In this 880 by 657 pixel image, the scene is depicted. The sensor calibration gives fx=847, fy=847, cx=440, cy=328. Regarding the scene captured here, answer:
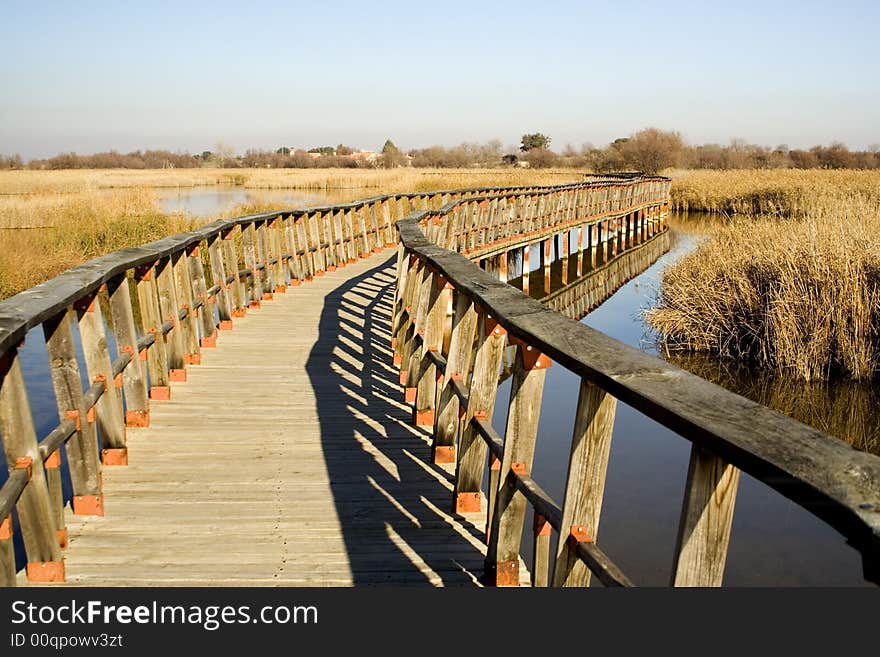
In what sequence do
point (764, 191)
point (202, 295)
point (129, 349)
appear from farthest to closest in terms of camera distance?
point (764, 191) < point (202, 295) < point (129, 349)

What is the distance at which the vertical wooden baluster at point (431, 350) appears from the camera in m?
5.17

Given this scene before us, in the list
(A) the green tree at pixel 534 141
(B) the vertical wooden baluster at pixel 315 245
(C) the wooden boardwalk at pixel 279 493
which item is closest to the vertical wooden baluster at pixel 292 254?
(B) the vertical wooden baluster at pixel 315 245

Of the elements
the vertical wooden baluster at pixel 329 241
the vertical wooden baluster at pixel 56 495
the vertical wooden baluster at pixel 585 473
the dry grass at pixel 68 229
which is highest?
the vertical wooden baluster at pixel 585 473

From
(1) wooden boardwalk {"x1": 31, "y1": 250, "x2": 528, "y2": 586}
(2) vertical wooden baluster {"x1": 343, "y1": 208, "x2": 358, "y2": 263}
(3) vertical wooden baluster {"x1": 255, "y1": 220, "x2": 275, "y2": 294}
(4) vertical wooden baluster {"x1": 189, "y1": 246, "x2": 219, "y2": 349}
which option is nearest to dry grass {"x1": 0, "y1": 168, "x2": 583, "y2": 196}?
(2) vertical wooden baluster {"x1": 343, "y1": 208, "x2": 358, "y2": 263}

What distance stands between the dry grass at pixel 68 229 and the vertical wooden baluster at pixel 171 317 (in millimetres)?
7944

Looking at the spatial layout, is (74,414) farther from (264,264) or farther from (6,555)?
(264,264)

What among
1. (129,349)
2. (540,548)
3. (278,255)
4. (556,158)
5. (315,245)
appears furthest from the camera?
(556,158)

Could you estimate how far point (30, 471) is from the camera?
3.17m

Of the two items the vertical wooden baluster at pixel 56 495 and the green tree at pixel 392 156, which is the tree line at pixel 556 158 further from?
the vertical wooden baluster at pixel 56 495

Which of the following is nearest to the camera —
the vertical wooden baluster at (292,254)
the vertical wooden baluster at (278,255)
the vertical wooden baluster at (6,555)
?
the vertical wooden baluster at (6,555)

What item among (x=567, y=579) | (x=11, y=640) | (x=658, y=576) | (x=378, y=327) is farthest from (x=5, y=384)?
(x=378, y=327)

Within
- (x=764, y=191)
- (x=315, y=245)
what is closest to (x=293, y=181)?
(x=764, y=191)

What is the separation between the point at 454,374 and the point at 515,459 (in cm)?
132

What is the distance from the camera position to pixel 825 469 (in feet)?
4.43
